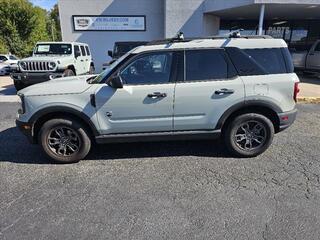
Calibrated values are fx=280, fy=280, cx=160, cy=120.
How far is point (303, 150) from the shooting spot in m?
4.93

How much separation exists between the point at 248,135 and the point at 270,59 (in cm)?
126

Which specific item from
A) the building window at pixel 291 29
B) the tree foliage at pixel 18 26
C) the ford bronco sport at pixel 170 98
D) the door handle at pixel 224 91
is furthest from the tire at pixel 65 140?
the tree foliage at pixel 18 26

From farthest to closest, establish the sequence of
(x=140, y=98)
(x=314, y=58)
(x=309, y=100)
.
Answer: (x=314, y=58), (x=309, y=100), (x=140, y=98)

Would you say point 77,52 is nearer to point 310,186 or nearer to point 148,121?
point 148,121

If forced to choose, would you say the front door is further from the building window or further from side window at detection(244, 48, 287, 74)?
the building window

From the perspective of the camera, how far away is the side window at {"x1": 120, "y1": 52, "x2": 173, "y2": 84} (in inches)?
168

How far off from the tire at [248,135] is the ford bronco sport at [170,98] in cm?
2

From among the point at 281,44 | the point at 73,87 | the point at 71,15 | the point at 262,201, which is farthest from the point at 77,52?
the point at 262,201

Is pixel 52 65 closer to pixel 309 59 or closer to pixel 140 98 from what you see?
pixel 140 98

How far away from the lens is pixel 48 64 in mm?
9797

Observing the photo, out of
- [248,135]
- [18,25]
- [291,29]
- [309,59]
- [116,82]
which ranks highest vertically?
[18,25]

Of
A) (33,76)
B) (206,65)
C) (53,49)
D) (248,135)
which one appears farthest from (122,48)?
(248,135)

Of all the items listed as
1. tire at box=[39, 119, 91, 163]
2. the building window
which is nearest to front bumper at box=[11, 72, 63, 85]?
tire at box=[39, 119, 91, 163]

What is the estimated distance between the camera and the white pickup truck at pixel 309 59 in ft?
41.0
